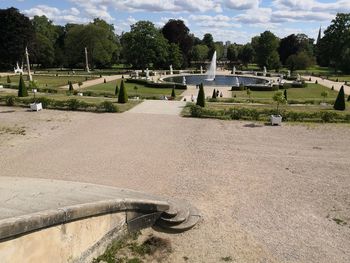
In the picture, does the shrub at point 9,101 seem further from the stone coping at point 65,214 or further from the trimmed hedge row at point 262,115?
the stone coping at point 65,214

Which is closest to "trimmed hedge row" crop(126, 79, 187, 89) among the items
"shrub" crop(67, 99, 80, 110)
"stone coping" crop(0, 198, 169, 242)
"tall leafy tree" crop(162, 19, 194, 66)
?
"shrub" crop(67, 99, 80, 110)

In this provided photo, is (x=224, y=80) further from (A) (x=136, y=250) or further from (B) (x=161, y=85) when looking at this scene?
(A) (x=136, y=250)

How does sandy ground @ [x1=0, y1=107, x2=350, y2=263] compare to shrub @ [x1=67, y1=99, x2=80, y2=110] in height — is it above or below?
below

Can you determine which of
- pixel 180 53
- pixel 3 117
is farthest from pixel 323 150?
pixel 180 53

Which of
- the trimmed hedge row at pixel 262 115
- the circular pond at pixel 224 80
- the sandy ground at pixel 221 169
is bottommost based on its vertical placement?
the circular pond at pixel 224 80

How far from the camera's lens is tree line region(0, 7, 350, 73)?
62.3 meters

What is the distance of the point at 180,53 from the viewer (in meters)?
78.6

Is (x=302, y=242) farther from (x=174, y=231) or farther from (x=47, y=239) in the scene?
(x=47, y=239)

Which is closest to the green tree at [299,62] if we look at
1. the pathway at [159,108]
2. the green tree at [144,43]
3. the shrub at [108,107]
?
the green tree at [144,43]

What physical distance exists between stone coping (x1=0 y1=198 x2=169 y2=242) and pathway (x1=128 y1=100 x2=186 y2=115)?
16.4m

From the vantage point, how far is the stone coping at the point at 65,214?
6141 mm

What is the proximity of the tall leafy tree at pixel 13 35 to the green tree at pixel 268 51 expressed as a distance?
47.1 metres

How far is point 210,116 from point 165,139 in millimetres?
6680

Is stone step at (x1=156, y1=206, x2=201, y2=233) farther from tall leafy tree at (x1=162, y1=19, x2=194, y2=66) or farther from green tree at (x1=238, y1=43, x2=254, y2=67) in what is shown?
green tree at (x1=238, y1=43, x2=254, y2=67)
